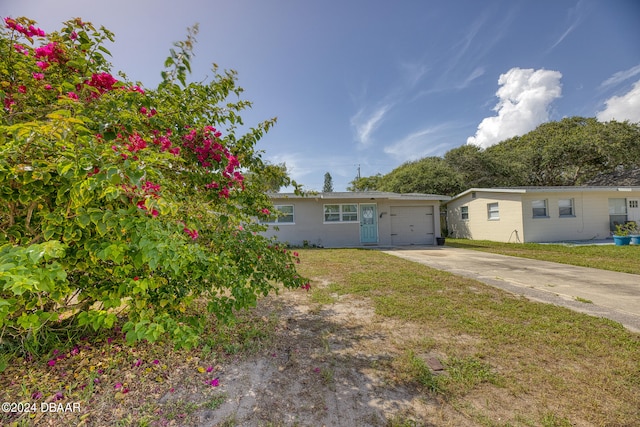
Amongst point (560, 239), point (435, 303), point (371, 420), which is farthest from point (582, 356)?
point (560, 239)

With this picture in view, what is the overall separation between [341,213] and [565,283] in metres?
8.98

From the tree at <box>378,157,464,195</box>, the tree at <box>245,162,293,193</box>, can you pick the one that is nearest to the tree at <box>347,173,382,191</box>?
the tree at <box>378,157,464,195</box>

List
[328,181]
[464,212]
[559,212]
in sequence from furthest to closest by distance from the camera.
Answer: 1. [328,181]
2. [464,212]
3. [559,212]

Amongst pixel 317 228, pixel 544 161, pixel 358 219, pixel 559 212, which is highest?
pixel 544 161

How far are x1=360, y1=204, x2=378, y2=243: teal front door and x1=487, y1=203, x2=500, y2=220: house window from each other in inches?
239

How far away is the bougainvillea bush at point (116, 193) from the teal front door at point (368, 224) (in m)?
10.7

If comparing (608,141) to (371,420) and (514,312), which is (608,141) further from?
(371,420)

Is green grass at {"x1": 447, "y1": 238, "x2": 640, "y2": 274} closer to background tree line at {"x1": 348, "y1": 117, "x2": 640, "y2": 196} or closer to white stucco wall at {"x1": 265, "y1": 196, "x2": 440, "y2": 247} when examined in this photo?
white stucco wall at {"x1": 265, "y1": 196, "x2": 440, "y2": 247}

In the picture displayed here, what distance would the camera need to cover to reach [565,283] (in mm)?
4941

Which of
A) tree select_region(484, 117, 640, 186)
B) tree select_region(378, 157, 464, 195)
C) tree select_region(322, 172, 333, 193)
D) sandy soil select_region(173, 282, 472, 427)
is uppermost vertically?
tree select_region(322, 172, 333, 193)

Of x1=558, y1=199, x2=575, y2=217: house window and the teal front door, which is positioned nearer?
x1=558, y1=199, x2=575, y2=217: house window

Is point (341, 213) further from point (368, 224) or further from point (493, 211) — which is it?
point (493, 211)

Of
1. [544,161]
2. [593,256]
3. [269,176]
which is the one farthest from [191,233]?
[544,161]

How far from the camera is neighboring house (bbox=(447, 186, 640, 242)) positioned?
11.6m
